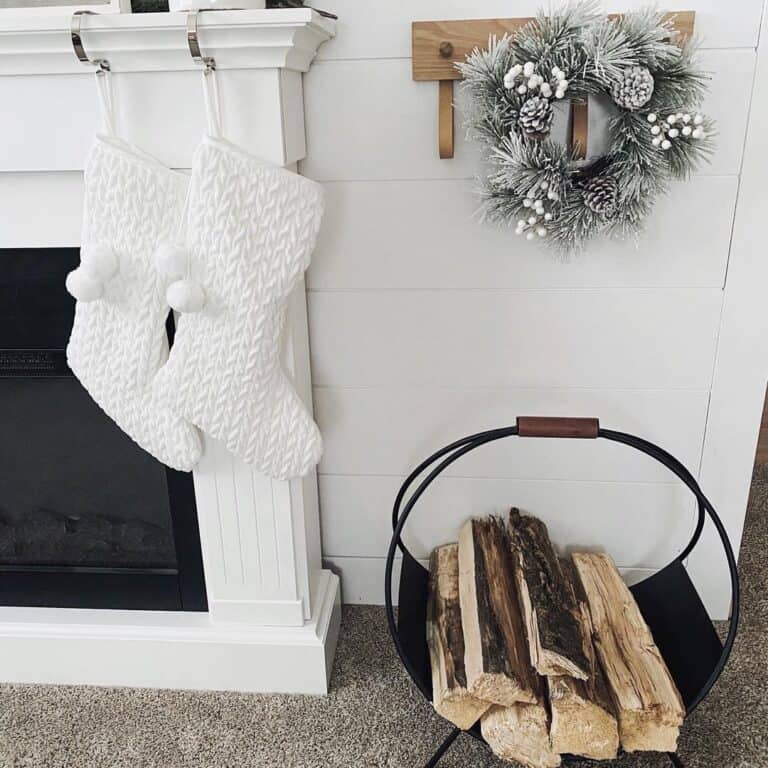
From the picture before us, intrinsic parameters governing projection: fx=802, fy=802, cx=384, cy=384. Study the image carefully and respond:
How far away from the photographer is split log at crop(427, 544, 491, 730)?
120 cm

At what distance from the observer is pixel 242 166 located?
1091 millimetres

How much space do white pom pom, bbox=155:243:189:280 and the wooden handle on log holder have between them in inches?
21.1

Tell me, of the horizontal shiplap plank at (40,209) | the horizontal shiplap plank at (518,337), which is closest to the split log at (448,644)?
the horizontal shiplap plank at (518,337)

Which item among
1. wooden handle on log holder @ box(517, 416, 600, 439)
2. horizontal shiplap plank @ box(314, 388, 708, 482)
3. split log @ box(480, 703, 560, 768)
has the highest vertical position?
wooden handle on log holder @ box(517, 416, 600, 439)

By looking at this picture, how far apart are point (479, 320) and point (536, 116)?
0.38 m

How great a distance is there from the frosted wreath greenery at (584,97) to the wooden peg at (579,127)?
18 mm

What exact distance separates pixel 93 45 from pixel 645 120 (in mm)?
780

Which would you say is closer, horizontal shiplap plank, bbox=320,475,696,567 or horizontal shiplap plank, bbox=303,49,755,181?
horizontal shiplap plank, bbox=303,49,755,181

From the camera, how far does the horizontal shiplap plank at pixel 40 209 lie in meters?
1.21

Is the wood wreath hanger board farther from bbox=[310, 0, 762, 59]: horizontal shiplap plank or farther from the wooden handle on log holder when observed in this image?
the wooden handle on log holder

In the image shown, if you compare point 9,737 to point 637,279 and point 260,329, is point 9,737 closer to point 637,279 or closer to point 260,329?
point 260,329

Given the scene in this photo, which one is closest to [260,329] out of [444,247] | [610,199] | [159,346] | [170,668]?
[159,346]

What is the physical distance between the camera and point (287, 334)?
126cm

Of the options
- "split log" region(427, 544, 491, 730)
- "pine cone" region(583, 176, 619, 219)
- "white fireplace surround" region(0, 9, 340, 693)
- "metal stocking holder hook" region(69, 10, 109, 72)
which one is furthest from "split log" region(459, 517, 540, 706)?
"metal stocking holder hook" region(69, 10, 109, 72)
